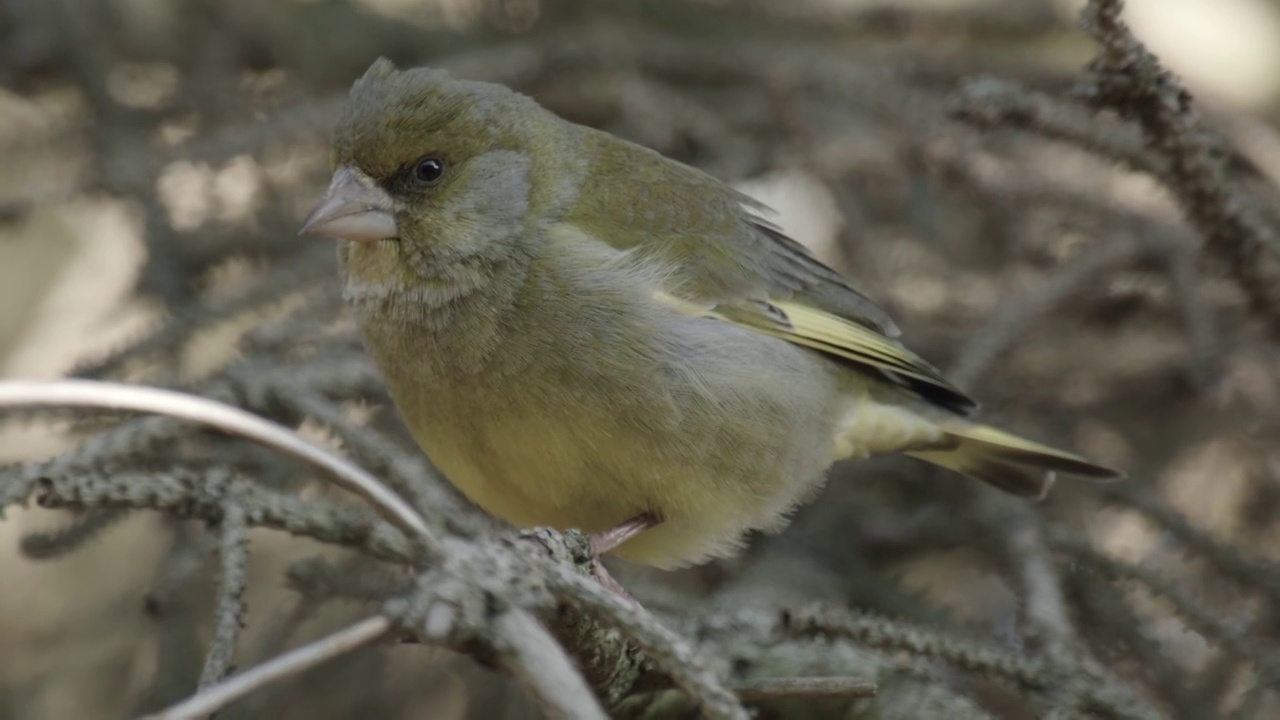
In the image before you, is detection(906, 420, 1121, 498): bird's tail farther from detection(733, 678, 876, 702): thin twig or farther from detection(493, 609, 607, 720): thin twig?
detection(493, 609, 607, 720): thin twig

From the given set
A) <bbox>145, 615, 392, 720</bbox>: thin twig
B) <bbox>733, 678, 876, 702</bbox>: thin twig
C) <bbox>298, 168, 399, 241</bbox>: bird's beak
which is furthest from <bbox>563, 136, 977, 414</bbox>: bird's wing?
<bbox>145, 615, 392, 720</bbox>: thin twig

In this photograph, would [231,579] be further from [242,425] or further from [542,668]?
[542,668]

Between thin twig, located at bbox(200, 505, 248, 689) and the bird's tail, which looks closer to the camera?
thin twig, located at bbox(200, 505, 248, 689)

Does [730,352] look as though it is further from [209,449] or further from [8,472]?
[8,472]

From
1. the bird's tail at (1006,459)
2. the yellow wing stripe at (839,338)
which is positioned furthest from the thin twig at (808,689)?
the bird's tail at (1006,459)

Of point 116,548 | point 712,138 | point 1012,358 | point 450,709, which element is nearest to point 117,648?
point 116,548

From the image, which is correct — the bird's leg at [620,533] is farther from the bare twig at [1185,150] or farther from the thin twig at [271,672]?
the thin twig at [271,672]
